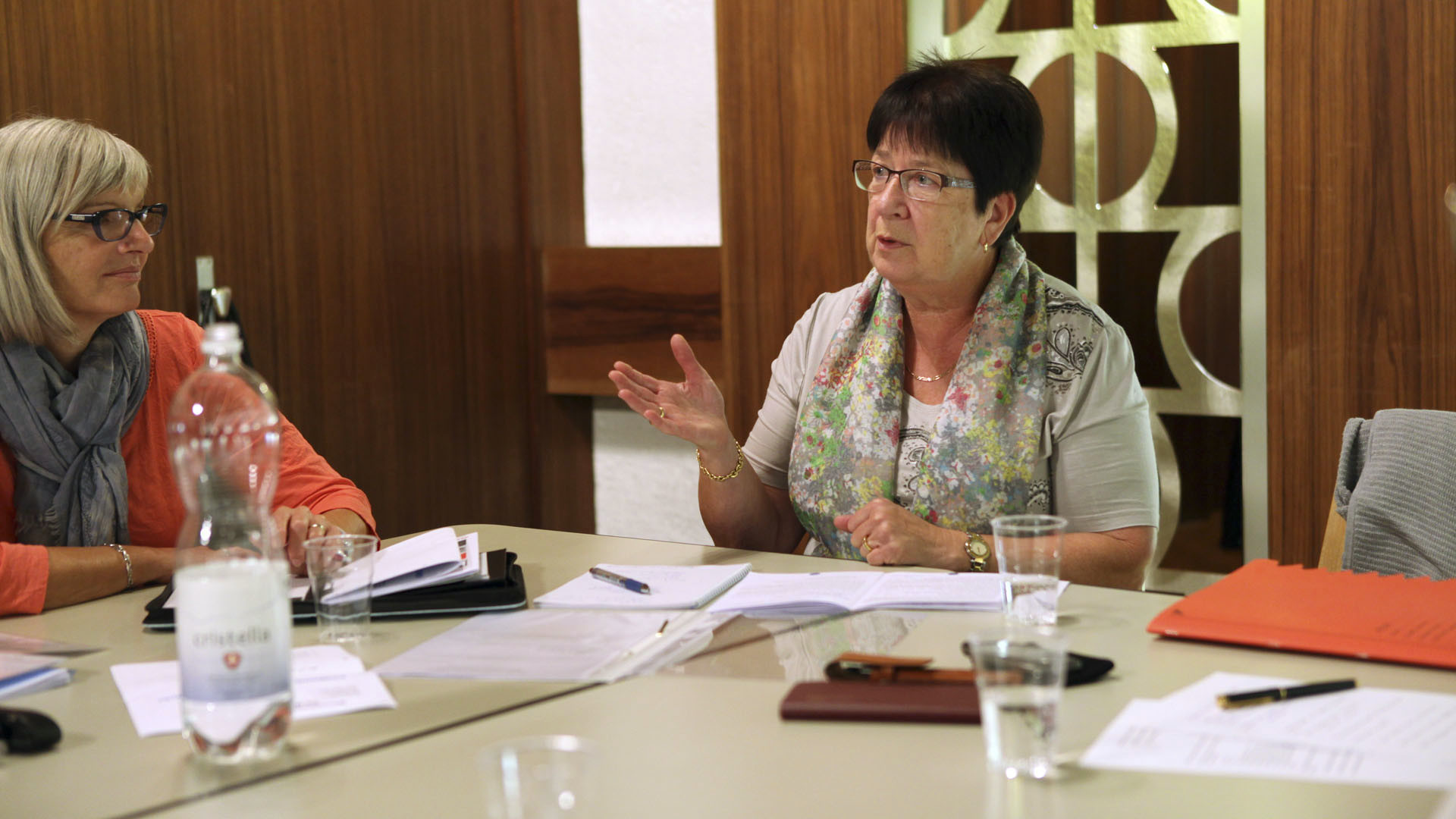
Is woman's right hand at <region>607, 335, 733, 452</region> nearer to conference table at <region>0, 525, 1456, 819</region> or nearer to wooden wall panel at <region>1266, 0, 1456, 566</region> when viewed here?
conference table at <region>0, 525, 1456, 819</region>

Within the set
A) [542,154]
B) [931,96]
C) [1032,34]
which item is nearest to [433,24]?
[542,154]

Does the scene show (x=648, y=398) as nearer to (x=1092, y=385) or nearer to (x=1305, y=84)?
(x=1092, y=385)

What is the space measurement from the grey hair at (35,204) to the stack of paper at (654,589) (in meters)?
0.90

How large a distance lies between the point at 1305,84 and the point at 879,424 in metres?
1.23

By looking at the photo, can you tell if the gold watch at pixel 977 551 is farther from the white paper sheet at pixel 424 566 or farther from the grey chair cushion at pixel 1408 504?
the white paper sheet at pixel 424 566

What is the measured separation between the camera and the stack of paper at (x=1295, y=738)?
1.04m

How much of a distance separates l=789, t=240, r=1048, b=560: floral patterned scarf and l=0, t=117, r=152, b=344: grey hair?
3.81ft

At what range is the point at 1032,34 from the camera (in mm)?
3012

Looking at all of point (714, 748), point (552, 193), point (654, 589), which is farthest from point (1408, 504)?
point (552, 193)

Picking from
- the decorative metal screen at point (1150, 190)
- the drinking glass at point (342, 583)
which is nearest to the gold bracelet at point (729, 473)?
the drinking glass at point (342, 583)

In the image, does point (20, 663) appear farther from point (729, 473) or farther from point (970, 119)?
point (970, 119)

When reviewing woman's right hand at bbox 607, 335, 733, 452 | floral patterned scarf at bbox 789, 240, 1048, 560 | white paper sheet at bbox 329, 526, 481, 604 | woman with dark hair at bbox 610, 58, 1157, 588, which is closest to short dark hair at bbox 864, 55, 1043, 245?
woman with dark hair at bbox 610, 58, 1157, 588

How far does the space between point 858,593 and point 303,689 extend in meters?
0.65

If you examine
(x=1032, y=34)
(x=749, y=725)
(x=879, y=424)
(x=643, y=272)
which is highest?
(x=1032, y=34)
